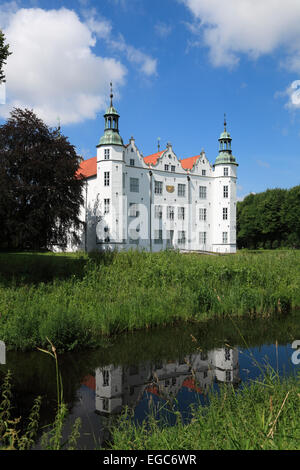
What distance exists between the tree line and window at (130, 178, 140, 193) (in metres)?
30.4

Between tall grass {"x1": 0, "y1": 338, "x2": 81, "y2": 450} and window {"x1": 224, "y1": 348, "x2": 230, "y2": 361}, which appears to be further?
window {"x1": 224, "y1": 348, "x2": 230, "y2": 361}

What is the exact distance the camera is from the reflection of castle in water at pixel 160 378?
5871 millimetres

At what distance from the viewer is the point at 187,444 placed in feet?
12.3

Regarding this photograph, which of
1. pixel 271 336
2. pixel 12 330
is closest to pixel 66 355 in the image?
pixel 12 330

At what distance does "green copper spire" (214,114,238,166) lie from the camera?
48.1m

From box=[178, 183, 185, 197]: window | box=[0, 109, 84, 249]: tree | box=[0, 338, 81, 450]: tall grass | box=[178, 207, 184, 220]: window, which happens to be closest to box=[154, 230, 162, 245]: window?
box=[178, 207, 184, 220]: window

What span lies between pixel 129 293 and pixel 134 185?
102 feet

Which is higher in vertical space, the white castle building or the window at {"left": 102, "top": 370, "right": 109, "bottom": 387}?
the white castle building

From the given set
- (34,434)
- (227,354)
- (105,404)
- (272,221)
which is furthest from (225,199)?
(34,434)

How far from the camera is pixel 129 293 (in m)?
11.9

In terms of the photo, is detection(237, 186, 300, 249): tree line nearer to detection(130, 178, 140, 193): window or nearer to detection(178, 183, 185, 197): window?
detection(178, 183, 185, 197): window

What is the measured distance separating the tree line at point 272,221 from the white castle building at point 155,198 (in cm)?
1718
